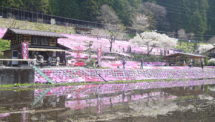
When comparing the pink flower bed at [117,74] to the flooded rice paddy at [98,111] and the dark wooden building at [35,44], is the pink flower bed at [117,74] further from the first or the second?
the flooded rice paddy at [98,111]

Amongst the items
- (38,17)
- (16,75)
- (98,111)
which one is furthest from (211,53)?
(98,111)

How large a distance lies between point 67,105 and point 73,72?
12162 millimetres

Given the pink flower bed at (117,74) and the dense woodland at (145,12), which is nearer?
the pink flower bed at (117,74)

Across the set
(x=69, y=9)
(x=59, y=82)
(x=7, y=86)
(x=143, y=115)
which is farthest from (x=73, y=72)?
(x=69, y=9)

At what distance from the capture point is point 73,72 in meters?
25.3

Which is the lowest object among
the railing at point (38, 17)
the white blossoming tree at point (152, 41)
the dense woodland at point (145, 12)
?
the white blossoming tree at point (152, 41)

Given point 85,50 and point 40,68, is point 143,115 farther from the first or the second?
point 85,50

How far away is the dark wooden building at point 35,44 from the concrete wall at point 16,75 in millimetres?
4701

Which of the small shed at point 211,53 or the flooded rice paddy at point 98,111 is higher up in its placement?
the small shed at point 211,53

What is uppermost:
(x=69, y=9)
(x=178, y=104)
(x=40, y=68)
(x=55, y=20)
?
(x=69, y=9)

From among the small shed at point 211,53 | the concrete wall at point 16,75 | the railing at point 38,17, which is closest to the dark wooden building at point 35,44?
the concrete wall at point 16,75

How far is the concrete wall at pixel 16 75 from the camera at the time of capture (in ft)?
67.8

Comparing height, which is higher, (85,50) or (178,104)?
(85,50)

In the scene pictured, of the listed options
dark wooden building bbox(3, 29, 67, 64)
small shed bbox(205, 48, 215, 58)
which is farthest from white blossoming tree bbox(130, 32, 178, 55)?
dark wooden building bbox(3, 29, 67, 64)
